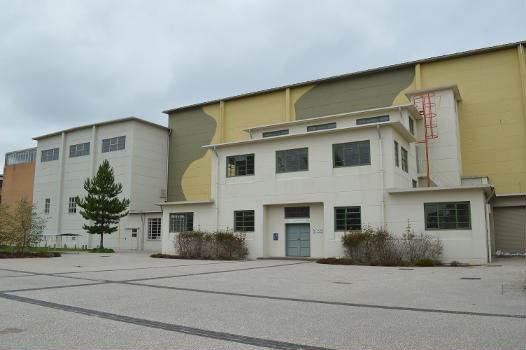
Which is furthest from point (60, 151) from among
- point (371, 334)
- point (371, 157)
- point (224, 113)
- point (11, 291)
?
point (371, 334)

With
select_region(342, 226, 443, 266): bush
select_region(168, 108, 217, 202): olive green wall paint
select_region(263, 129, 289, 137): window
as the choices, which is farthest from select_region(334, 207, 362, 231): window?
select_region(168, 108, 217, 202): olive green wall paint

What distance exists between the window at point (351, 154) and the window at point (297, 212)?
2.94 m

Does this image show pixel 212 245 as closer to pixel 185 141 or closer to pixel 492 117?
pixel 185 141

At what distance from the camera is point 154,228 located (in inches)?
1401

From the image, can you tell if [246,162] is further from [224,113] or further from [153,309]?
[153,309]

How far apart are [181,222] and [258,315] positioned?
1993cm

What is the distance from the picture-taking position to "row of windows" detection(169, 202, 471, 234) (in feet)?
61.4

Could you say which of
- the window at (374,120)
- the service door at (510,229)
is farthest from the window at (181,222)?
the service door at (510,229)

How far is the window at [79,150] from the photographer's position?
41188 mm

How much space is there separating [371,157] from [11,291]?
16.2 meters

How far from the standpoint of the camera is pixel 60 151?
141 ft

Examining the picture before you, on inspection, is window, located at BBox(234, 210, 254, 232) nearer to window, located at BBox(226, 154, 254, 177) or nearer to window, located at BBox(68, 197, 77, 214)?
window, located at BBox(226, 154, 254, 177)

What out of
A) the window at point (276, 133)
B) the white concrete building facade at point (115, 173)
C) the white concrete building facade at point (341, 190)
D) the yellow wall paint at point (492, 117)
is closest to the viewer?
the white concrete building facade at point (341, 190)

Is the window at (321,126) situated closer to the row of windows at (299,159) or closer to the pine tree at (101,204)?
the row of windows at (299,159)
